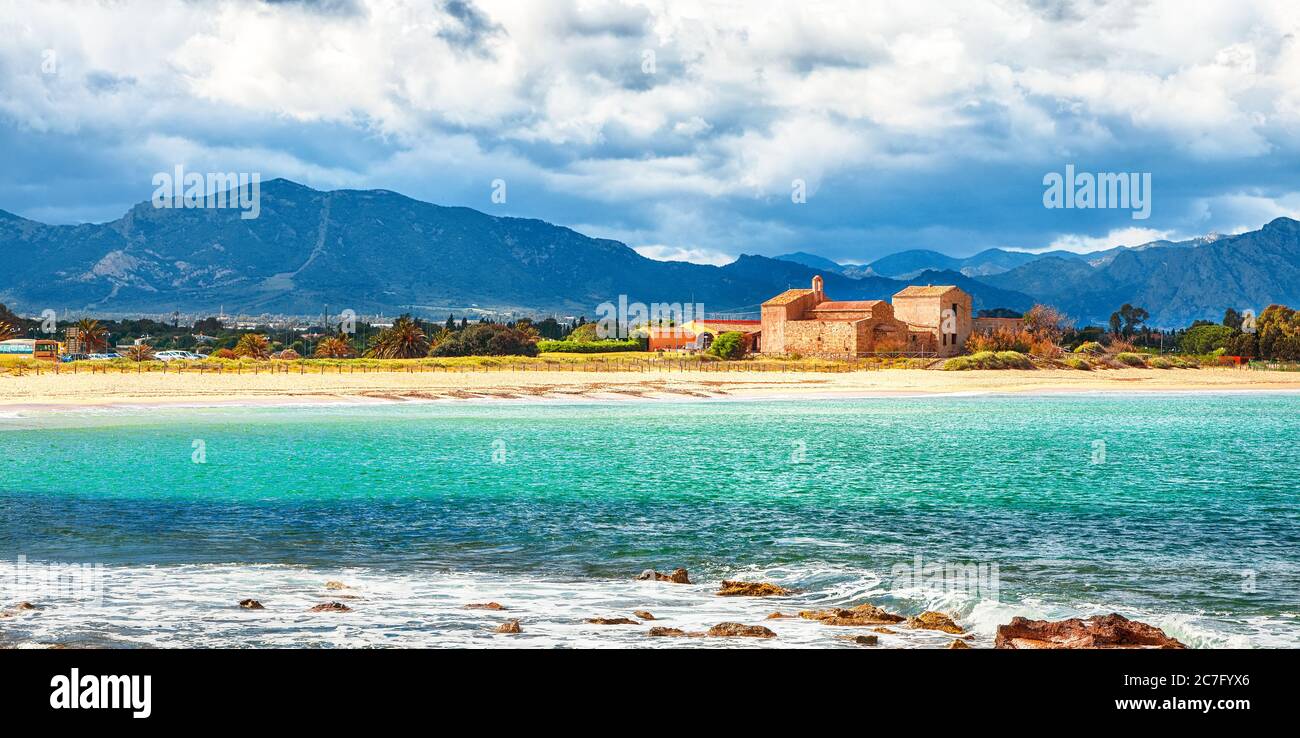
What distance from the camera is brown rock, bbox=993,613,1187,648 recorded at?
9.59 m

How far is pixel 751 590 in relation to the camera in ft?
41.2

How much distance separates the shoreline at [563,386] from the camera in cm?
5162

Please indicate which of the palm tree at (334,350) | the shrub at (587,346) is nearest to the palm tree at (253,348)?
the palm tree at (334,350)

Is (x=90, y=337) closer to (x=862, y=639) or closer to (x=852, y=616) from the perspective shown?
(x=852, y=616)

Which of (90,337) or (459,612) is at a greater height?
(90,337)

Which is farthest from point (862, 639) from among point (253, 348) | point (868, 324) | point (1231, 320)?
point (1231, 320)

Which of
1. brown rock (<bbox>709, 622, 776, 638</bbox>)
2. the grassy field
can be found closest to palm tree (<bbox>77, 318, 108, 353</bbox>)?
the grassy field

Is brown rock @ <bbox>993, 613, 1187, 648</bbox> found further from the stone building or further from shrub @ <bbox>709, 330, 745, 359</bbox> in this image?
shrub @ <bbox>709, 330, 745, 359</bbox>

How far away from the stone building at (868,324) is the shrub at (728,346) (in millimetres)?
3558

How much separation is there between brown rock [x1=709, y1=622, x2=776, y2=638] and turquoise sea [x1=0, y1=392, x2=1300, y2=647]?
23cm

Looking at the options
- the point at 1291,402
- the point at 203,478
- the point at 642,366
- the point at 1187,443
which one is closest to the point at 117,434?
the point at 203,478

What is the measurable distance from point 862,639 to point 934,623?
1247 millimetres

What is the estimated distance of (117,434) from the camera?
35.8 m
